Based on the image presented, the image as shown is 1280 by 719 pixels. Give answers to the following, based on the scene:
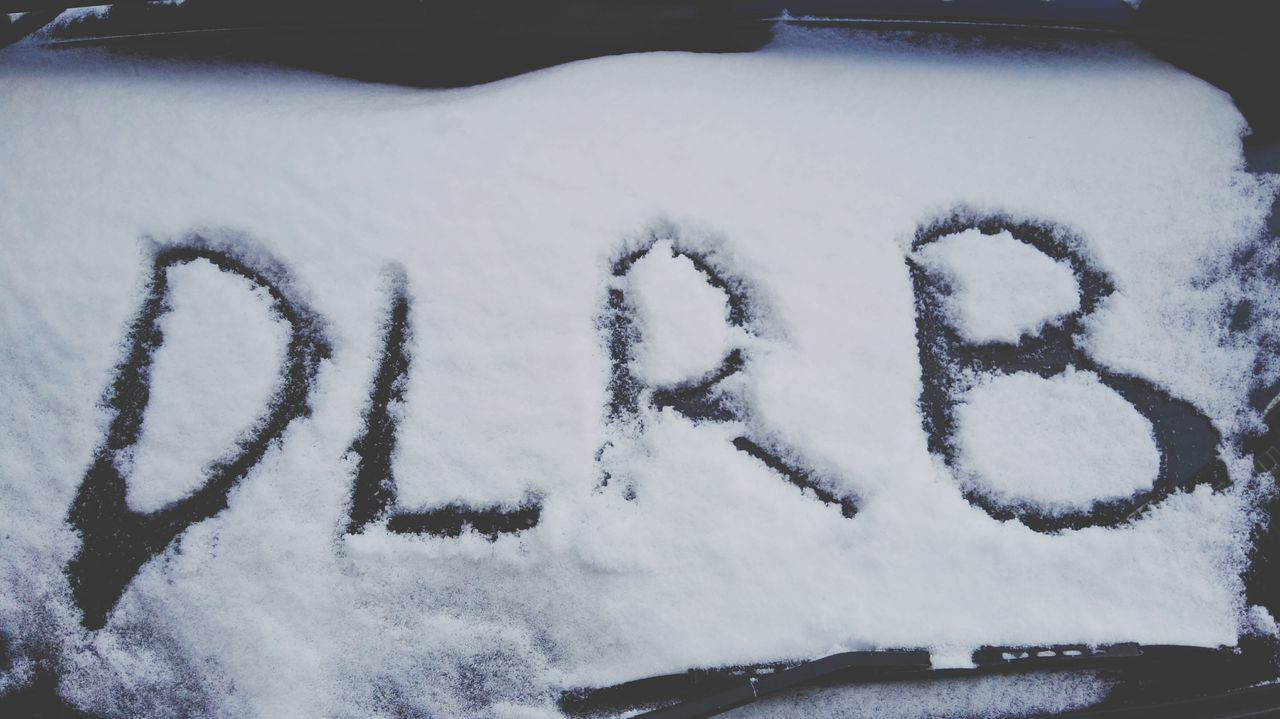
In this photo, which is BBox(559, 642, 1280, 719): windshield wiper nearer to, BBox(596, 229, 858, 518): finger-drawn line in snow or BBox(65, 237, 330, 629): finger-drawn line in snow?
BBox(596, 229, 858, 518): finger-drawn line in snow

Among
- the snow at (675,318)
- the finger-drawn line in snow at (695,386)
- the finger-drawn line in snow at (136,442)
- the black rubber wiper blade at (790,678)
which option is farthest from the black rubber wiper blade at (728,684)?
the finger-drawn line in snow at (136,442)

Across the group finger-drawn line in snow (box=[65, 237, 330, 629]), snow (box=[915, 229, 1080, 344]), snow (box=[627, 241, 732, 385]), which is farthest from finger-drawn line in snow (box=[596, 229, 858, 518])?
finger-drawn line in snow (box=[65, 237, 330, 629])

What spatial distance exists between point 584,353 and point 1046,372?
68cm

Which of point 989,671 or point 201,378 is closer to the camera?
point 989,671

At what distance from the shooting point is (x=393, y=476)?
0.94m

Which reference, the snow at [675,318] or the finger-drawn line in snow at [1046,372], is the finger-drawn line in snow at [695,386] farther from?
the finger-drawn line in snow at [1046,372]

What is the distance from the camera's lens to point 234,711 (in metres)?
0.89

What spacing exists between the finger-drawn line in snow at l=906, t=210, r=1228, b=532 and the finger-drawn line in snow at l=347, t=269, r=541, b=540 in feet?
1.97

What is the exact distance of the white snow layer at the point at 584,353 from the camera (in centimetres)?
88

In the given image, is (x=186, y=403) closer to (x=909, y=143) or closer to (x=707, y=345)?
(x=707, y=345)

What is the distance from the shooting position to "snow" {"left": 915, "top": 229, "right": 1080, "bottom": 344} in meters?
1.01

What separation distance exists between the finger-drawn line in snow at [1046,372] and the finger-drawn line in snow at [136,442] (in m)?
0.90

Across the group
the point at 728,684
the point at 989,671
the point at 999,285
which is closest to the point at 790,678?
the point at 728,684

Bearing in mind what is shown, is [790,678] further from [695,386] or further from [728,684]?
[695,386]
